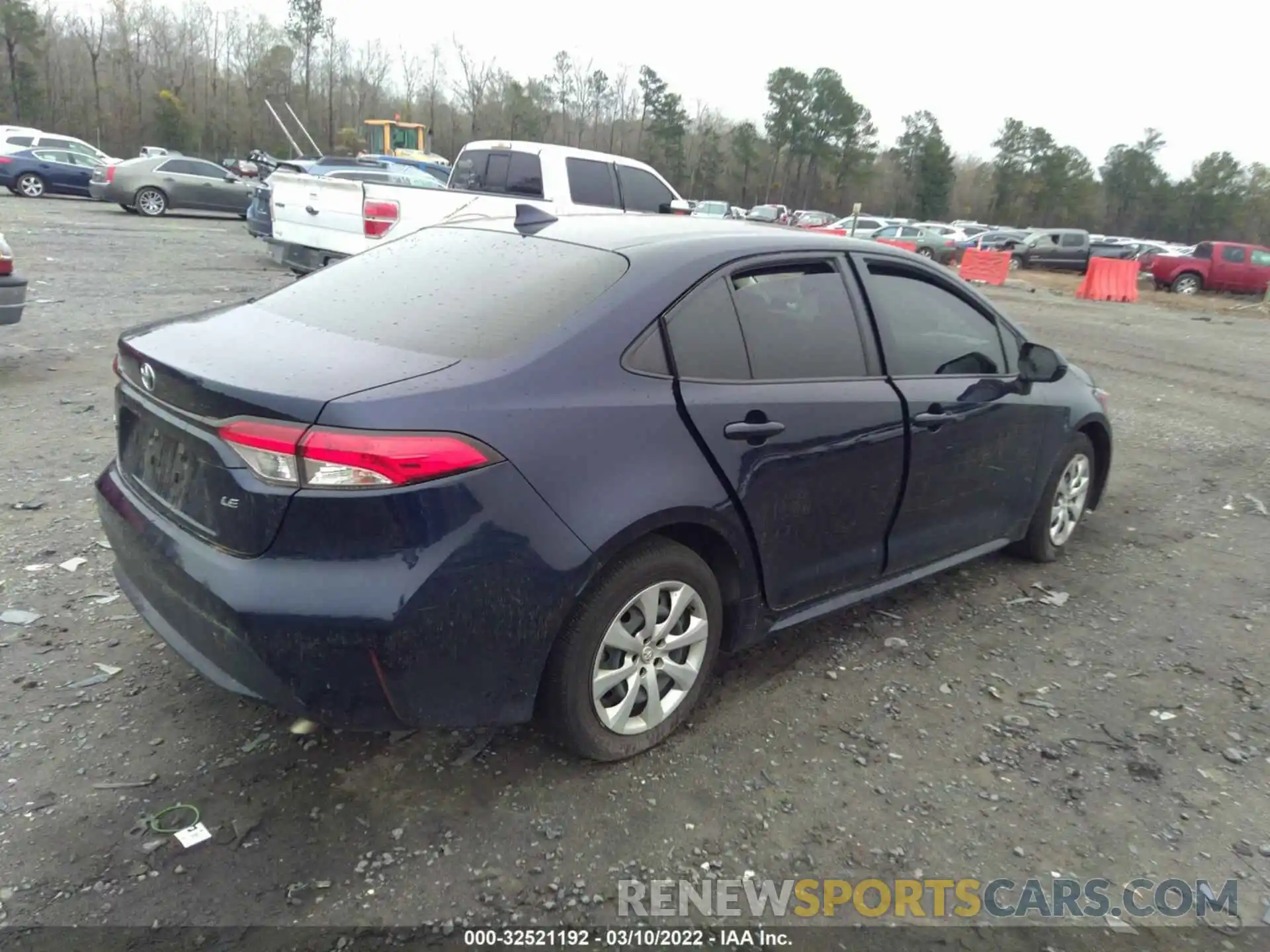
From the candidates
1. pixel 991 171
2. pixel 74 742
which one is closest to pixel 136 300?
pixel 74 742

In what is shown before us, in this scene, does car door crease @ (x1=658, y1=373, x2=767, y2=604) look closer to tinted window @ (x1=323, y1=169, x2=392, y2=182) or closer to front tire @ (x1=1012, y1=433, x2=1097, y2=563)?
front tire @ (x1=1012, y1=433, x2=1097, y2=563)

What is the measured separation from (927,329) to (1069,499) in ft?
5.52

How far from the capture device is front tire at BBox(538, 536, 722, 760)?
8.98 ft

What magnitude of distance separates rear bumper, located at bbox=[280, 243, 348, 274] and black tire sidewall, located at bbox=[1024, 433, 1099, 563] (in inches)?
361

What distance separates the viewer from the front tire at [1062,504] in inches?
187

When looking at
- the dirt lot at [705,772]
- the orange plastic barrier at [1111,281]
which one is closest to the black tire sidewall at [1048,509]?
the dirt lot at [705,772]

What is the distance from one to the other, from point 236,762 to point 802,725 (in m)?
1.90

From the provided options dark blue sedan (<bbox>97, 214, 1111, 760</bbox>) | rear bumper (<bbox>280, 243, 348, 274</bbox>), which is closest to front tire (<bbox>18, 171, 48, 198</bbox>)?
rear bumper (<bbox>280, 243, 348, 274</bbox>)

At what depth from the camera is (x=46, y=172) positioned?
2627 centimetres

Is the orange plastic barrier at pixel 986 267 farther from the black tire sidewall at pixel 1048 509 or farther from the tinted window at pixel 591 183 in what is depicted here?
the black tire sidewall at pixel 1048 509

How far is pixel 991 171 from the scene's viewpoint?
78.1 m

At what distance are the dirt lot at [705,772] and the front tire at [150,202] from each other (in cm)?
2212

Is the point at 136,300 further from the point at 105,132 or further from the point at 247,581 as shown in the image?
the point at 105,132

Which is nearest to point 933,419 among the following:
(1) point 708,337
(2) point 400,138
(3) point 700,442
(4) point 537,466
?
(1) point 708,337
